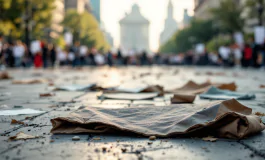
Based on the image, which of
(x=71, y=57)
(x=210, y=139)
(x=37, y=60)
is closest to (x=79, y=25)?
(x=71, y=57)

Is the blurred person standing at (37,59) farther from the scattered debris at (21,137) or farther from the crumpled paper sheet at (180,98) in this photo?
the scattered debris at (21,137)

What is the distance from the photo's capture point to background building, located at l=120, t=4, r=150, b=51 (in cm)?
17038

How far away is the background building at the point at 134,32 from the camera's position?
170 metres

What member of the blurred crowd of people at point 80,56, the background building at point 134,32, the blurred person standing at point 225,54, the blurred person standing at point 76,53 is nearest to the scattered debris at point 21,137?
the blurred crowd of people at point 80,56

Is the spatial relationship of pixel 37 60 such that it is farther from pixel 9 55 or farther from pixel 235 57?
pixel 235 57

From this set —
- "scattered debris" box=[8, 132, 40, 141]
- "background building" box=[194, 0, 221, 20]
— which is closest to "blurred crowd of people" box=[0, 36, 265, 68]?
"scattered debris" box=[8, 132, 40, 141]

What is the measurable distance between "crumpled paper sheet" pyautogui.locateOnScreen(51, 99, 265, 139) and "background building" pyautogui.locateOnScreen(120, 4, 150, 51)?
166586 millimetres

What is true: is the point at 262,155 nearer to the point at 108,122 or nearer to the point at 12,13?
the point at 108,122

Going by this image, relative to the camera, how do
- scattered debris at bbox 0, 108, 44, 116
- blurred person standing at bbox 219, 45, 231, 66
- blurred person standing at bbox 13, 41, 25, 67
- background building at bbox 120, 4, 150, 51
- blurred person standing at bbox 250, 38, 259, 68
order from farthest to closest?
background building at bbox 120, 4, 150, 51 → blurred person standing at bbox 219, 45, 231, 66 → blurred person standing at bbox 13, 41, 25, 67 → blurred person standing at bbox 250, 38, 259, 68 → scattered debris at bbox 0, 108, 44, 116

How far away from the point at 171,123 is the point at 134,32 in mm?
170330

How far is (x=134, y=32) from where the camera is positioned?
172 metres

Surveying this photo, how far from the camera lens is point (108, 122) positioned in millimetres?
3170

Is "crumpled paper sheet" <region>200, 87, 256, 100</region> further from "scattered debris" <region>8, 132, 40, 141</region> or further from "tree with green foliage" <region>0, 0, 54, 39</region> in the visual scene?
"tree with green foliage" <region>0, 0, 54, 39</region>

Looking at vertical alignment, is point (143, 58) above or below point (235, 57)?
below
